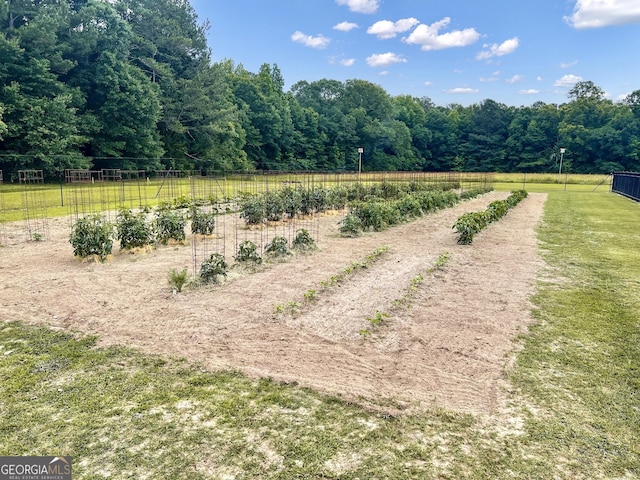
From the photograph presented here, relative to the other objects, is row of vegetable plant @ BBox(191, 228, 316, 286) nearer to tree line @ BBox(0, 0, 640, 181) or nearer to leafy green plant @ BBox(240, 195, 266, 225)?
leafy green plant @ BBox(240, 195, 266, 225)

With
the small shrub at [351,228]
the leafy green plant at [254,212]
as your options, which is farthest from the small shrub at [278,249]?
the leafy green plant at [254,212]

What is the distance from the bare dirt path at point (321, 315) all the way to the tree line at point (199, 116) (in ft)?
66.0

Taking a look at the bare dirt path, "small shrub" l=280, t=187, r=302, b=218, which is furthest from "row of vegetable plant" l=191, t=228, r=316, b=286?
"small shrub" l=280, t=187, r=302, b=218

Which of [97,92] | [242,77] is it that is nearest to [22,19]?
[97,92]

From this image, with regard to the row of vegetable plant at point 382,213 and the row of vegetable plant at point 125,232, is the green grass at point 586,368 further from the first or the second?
the row of vegetable plant at point 125,232

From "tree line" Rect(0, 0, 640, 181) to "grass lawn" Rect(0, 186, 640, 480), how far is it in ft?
77.3

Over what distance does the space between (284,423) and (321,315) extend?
2.45 metres

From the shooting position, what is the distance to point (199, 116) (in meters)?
41.1

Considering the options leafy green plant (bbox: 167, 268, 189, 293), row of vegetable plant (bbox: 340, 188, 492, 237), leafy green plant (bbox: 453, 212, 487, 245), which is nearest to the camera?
leafy green plant (bbox: 167, 268, 189, 293)

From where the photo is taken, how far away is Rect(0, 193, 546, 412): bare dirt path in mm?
4219

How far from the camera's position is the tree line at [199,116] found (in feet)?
97.4

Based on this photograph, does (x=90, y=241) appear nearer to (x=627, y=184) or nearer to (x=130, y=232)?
(x=130, y=232)

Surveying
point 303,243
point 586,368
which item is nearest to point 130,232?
point 303,243

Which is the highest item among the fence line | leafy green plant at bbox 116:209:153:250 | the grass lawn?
the fence line
